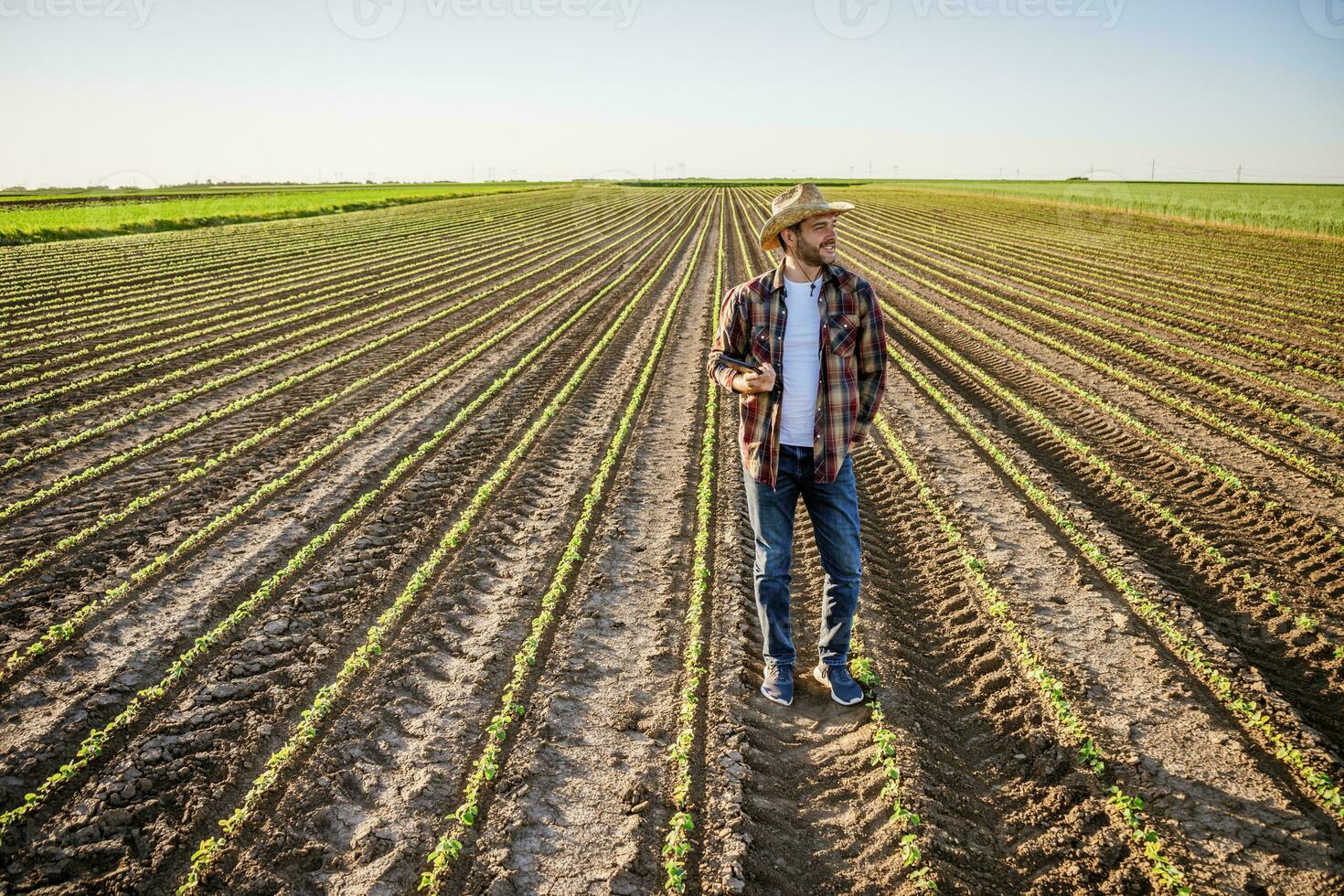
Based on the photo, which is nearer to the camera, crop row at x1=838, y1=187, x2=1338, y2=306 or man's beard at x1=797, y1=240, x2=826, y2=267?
man's beard at x1=797, y1=240, x2=826, y2=267

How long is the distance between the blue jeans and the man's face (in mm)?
875

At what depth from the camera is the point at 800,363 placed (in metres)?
3.50

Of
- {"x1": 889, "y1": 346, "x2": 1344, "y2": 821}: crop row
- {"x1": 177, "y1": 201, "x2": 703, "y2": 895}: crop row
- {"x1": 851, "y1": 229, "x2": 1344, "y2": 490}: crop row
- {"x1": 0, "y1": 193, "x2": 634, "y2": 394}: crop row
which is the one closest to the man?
{"x1": 177, "y1": 201, "x2": 703, "y2": 895}: crop row

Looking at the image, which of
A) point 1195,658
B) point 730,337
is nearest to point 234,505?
point 730,337

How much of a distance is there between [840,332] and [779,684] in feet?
6.00

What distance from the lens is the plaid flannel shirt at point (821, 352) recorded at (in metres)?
3.48

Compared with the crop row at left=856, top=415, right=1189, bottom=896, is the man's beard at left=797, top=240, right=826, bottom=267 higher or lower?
higher

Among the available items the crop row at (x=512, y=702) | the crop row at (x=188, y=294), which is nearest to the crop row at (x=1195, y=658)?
the crop row at (x=512, y=702)

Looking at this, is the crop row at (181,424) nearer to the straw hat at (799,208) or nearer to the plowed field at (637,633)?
the plowed field at (637,633)

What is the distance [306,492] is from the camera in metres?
6.70

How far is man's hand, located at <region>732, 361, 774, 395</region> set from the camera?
3379mm

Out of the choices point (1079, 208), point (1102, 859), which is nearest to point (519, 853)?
point (1102, 859)

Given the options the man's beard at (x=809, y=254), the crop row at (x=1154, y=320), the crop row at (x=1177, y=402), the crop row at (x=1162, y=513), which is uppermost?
the man's beard at (x=809, y=254)

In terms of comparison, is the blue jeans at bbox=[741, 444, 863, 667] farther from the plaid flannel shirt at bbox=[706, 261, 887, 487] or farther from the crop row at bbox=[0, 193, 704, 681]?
the crop row at bbox=[0, 193, 704, 681]
